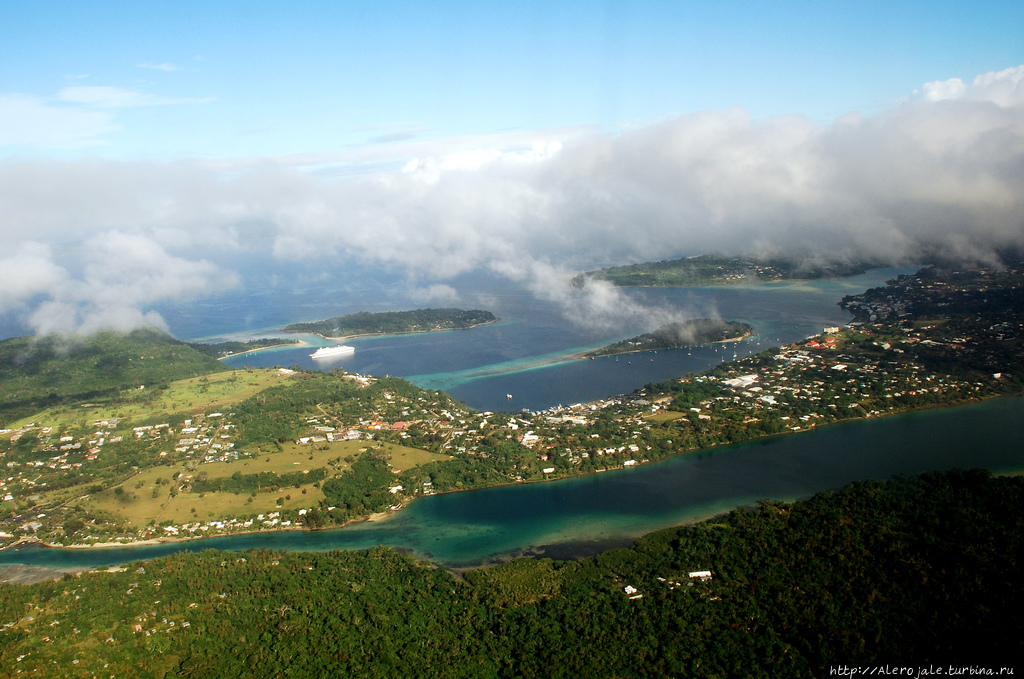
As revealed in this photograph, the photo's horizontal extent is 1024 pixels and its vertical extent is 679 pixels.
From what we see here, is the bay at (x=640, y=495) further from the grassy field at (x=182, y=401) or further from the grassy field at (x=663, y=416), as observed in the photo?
the grassy field at (x=182, y=401)

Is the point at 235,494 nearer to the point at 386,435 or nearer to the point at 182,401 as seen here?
the point at 386,435

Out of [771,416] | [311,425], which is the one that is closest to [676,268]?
[771,416]

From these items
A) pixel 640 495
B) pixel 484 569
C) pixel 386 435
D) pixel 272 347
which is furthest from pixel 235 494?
pixel 272 347

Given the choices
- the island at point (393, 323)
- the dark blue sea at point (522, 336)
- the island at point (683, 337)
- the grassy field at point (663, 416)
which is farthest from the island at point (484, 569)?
the island at point (393, 323)

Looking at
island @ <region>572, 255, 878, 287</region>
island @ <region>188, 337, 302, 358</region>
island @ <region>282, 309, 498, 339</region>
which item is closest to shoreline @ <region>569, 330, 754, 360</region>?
island @ <region>282, 309, 498, 339</region>

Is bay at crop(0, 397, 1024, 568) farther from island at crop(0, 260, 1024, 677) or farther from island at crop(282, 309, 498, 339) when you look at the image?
island at crop(282, 309, 498, 339)

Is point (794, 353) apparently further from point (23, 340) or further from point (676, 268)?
point (23, 340)
